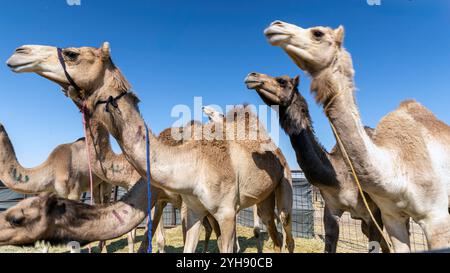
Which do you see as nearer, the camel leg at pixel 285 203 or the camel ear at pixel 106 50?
the camel ear at pixel 106 50

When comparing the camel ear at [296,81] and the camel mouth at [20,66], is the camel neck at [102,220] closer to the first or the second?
Answer: the camel mouth at [20,66]

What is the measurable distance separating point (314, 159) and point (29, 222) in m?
3.14

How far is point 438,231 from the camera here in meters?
2.85

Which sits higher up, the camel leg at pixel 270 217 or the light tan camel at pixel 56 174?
the light tan camel at pixel 56 174

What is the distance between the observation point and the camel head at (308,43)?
3.09 metres

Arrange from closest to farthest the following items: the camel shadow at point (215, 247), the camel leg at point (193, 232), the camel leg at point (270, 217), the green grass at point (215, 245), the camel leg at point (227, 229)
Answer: the camel leg at point (227, 229), the camel leg at point (193, 232), the camel leg at point (270, 217), the green grass at point (215, 245), the camel shadow at point (215, 247)

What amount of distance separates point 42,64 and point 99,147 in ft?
5.19

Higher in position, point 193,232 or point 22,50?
point 22,50

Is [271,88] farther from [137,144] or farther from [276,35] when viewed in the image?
[137,144]

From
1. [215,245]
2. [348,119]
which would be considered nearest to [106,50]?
[348,119]

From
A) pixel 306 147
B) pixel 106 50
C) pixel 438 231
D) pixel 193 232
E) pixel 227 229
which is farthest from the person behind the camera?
pixel 193 232

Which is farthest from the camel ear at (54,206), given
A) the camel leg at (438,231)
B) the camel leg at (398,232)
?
the camel leg at (438,231)
